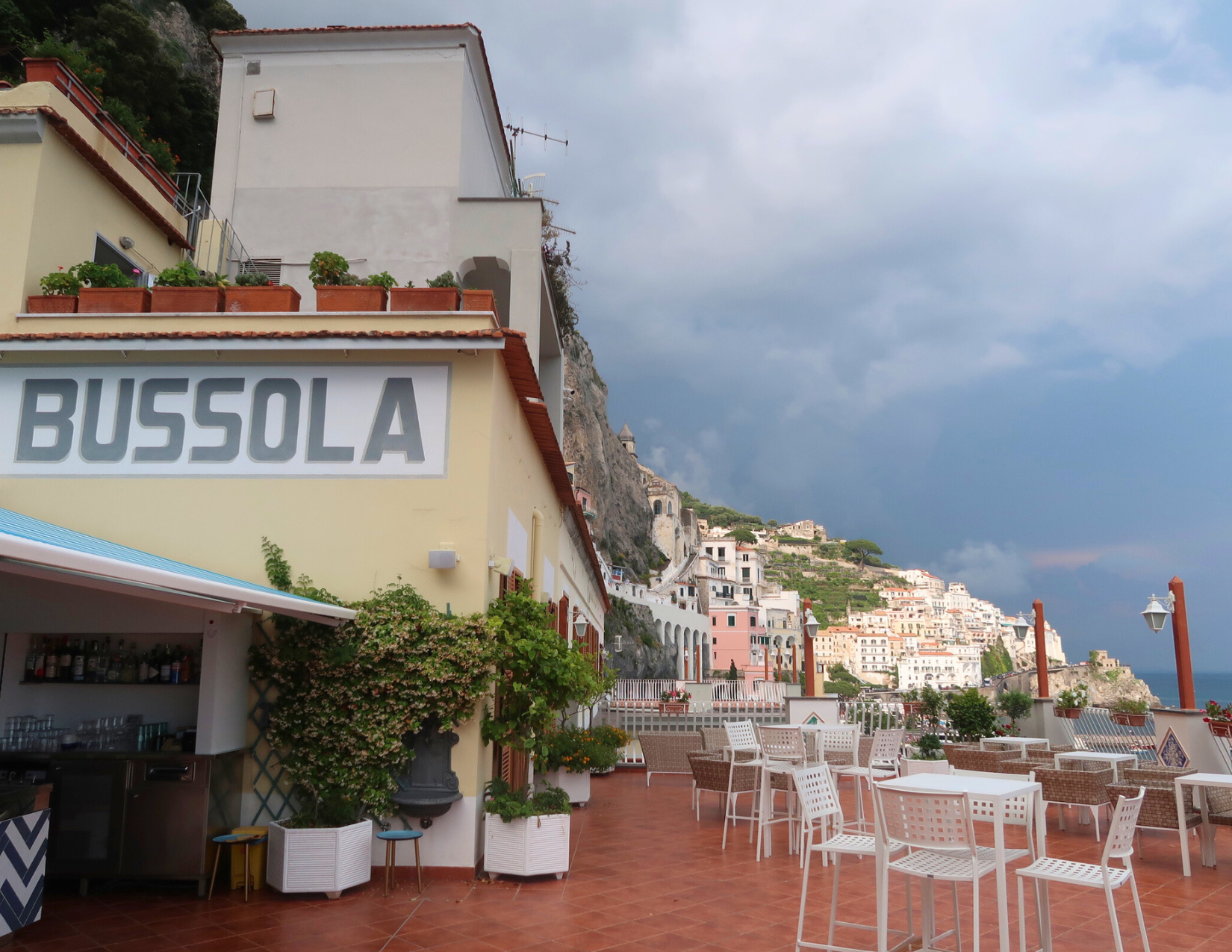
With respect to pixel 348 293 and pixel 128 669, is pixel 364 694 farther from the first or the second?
pixel 348 293

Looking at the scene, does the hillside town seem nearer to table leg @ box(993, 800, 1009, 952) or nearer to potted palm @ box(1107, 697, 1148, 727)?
potted palm @ box(1107, 697, 1148, 727)

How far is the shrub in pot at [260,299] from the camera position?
620cm

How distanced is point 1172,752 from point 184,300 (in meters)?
10.9

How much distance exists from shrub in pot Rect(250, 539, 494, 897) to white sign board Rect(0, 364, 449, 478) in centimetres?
118

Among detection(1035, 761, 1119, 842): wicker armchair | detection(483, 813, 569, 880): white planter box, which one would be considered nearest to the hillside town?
detection(1035, 761, 1119, 842): wicker armchair

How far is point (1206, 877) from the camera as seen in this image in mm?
5820

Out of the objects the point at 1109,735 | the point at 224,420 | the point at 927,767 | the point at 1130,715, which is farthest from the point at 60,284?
the point at 1130,715

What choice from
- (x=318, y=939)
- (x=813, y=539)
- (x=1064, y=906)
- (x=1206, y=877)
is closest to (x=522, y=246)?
(x=318, y=939)

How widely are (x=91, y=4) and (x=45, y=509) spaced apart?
64.0 ft

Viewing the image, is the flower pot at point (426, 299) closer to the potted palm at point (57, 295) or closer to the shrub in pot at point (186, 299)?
the shrub in pot at point (186, 299)

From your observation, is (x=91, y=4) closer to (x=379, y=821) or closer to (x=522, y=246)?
(x=522, y=246)

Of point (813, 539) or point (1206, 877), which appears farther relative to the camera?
point (813, 539)

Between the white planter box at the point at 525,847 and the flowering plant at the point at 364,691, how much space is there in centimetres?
71

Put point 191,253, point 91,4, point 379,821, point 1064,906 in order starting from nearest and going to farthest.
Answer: point 1064,906
point 379,821
point 191,253
point 91,4
